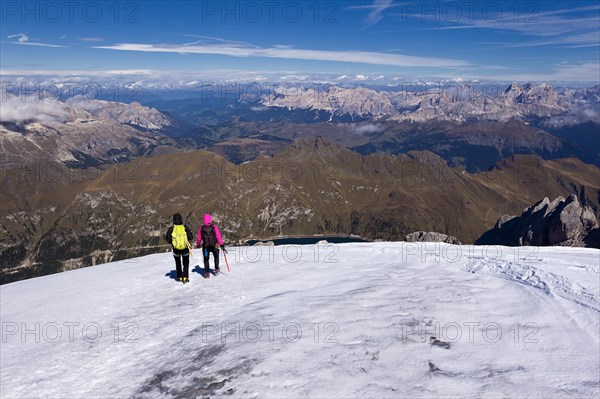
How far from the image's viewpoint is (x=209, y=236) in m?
23.0

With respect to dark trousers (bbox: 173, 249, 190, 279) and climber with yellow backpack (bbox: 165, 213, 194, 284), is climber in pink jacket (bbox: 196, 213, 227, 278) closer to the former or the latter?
climber with yellow backpack (bbox: 165, 213, 194, 284)

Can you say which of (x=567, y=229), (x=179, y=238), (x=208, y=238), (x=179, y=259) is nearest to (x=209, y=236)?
(x=208, y=238)

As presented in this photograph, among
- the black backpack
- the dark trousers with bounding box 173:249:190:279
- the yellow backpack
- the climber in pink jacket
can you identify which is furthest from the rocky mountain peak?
the yellow backpack

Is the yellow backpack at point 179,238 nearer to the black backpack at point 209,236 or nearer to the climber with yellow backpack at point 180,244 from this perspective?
the climber with yellow backpack at point 180,244

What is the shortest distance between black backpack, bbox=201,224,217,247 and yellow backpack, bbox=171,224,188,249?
1.15 m

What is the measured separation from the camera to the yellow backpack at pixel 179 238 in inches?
869

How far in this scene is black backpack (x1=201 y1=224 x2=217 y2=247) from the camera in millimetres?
22922

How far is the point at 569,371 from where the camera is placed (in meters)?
10.6

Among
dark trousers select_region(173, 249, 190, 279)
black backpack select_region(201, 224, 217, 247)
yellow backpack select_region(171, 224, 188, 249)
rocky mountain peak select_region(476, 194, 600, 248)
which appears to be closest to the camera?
yellow backpack select_region(171, 224, 188, 249)

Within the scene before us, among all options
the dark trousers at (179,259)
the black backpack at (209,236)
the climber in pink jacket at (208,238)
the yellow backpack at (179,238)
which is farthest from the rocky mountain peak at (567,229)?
the yellow backpack at (179,238)

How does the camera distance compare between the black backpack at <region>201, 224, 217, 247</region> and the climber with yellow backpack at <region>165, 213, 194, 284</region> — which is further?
the black backpack at <region>201, 224, 217, 247</region>

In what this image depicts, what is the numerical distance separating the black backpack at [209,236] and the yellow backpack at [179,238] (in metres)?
1.15

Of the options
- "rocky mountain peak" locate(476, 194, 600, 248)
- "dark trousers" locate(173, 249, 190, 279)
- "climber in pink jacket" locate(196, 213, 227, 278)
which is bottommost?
"rocky mountain peak" locate(476, 194, 600, 248)

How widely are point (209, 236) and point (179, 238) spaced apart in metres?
1.74
